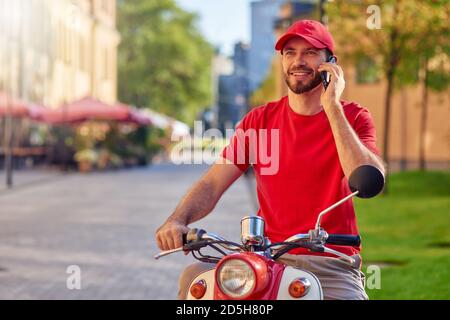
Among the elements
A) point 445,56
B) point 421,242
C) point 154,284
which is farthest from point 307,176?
point 445,56

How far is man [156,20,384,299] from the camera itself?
3570 millimetres

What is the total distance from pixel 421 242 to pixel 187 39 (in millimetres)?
61280

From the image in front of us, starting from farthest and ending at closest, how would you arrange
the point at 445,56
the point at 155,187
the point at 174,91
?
the point at 174,91 < the point at 155,187 < the point at 445,56

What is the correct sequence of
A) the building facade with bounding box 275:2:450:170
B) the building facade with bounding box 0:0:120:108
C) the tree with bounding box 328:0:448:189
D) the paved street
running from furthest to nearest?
the building facade with bounding box 275:2:450:170 → the building facade with bounding box 0:0:120:108 → the tree with bounding box 328:0:448:189 → the paved street

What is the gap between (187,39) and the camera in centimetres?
7500

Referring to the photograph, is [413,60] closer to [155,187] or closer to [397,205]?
[397,205]

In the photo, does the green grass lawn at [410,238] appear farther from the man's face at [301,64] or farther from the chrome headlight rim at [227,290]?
the chrome headlight rim at [227,290]

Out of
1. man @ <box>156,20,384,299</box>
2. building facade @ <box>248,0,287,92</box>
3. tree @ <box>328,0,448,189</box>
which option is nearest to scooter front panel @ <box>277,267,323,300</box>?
man @ <box>156,20,384,299</box>

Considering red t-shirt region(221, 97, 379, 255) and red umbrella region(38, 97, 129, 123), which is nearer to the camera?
red t-shirt region(221, 97, 379, 255)

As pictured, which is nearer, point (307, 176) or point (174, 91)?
point (307, 176)

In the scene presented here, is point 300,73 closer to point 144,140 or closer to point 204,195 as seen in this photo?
point 204,195

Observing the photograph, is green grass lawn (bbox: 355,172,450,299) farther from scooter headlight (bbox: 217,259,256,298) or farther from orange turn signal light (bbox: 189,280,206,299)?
scooter headlight (bbox: 217,259,256,298)

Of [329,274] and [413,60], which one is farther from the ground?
[413,60]

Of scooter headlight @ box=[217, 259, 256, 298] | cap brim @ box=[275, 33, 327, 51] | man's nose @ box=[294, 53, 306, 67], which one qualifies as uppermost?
cap brim @ box=[275, 33, 327, 51]
